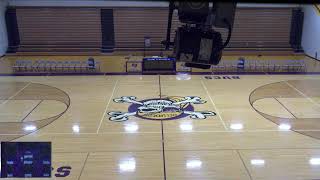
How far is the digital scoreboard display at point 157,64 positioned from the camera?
1733 cm

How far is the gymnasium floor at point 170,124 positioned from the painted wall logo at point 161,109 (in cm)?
4

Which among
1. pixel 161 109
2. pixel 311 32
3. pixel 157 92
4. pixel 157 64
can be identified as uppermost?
pixel 311 32

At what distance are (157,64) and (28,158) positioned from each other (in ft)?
41.6

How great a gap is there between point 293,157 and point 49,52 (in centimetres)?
1694

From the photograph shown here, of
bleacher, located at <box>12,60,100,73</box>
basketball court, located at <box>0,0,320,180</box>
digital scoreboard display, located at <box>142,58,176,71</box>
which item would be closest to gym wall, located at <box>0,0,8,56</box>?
basketball court, located at <box>0,0,320,180</box>

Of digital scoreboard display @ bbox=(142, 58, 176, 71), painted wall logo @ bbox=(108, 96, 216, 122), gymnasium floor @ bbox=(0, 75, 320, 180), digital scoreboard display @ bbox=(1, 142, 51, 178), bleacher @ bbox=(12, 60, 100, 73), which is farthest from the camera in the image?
bleacher @ bbox=(12, 60, 100, 73)

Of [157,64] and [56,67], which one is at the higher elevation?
[157,64]

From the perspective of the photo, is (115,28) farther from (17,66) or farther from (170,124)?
(170,124)

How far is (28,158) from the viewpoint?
5.06 m

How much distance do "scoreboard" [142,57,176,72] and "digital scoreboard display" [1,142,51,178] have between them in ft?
41.0

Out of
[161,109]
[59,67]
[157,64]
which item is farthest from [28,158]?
[59,67]

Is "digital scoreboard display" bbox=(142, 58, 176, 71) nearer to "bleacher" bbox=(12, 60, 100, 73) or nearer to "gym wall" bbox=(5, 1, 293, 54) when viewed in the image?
"bleacher" bbox=(12, 60, 100, 73)

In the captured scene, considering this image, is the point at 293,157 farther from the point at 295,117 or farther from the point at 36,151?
the point at 36,151

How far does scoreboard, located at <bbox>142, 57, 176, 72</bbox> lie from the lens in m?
17.3
